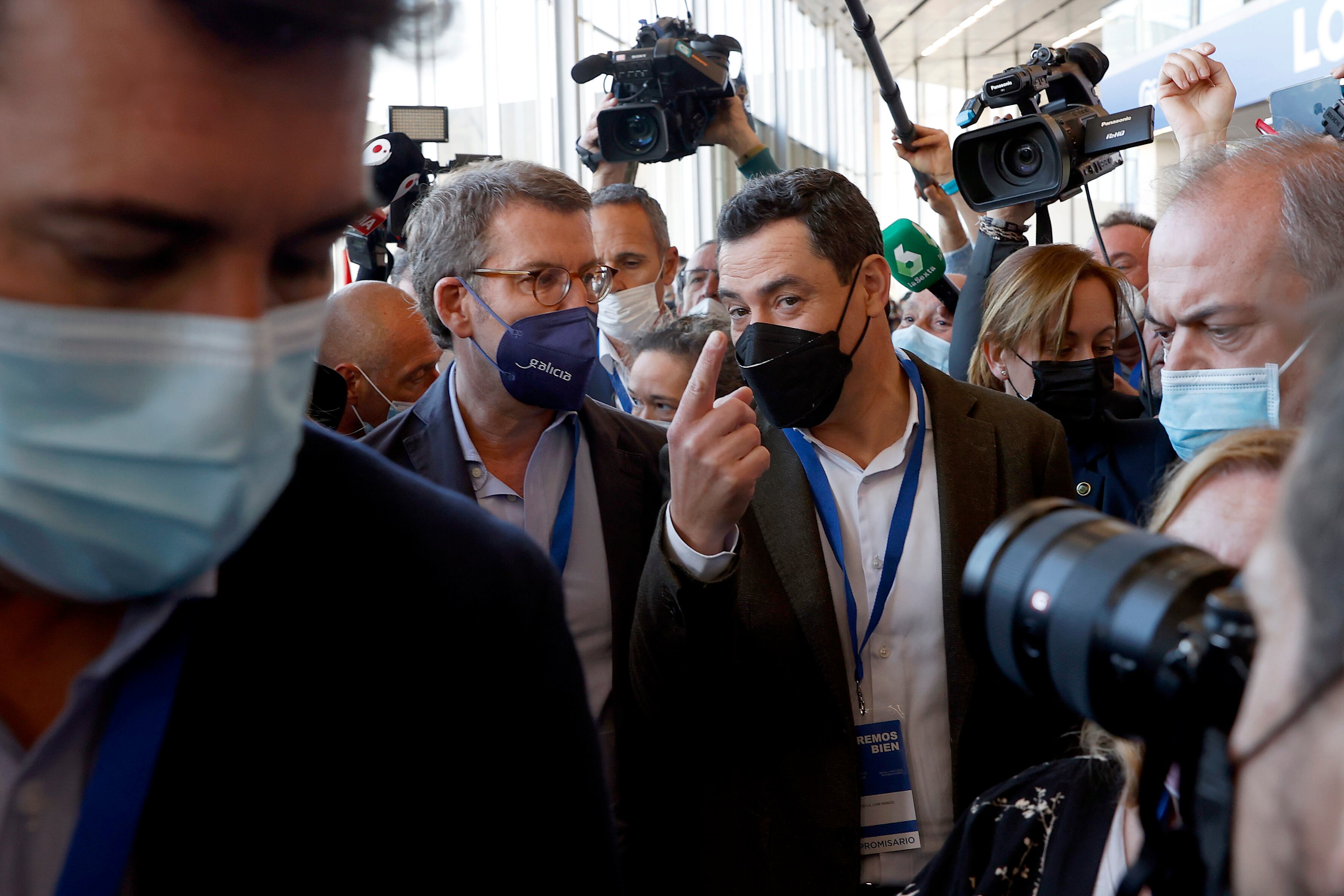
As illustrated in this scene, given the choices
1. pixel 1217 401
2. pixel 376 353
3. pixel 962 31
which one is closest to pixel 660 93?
pixel 376 353

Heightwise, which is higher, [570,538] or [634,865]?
[570,538]

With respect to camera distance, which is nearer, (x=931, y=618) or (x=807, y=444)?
(x=931, y=618)

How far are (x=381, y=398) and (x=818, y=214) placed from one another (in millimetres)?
1215

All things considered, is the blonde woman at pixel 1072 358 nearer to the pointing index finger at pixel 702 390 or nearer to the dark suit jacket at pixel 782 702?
the dark suit jacket at pixel 782 702

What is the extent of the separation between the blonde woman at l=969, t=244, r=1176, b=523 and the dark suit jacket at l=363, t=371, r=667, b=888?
1.00 m

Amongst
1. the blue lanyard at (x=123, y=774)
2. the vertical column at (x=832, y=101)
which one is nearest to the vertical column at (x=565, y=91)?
the blue lanyard at (x=123, y=774)

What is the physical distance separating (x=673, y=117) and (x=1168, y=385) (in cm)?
219

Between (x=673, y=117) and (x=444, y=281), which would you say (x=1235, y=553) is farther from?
(x=673, y=117)

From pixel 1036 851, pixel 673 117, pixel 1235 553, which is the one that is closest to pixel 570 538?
pixel 1036 851

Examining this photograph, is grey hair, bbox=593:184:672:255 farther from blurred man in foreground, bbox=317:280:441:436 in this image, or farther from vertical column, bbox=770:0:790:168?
vertical column, bbox=770:0:790:168

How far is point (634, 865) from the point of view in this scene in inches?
72.1

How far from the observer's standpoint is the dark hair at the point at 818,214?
6.83ft

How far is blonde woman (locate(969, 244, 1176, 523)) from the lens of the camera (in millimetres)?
2395

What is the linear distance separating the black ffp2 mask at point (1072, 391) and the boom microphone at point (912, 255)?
676 millimetres
